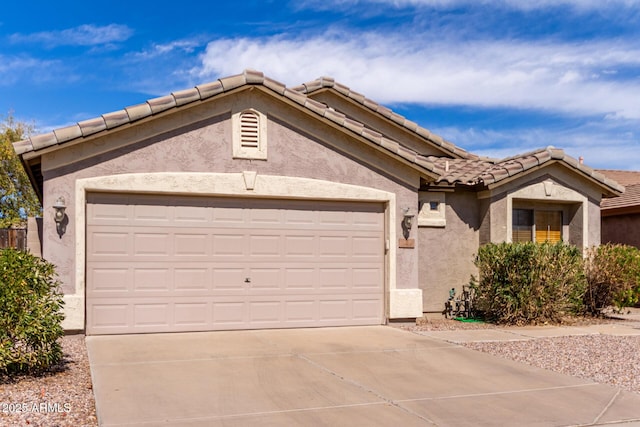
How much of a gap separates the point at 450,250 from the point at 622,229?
7.90 metres

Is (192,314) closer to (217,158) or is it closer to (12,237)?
(217,158)

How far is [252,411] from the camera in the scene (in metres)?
6.78

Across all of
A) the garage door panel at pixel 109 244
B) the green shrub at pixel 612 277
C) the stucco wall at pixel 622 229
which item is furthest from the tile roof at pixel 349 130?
the stucco wall at pixel 622 229

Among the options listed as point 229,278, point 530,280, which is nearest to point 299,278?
point 229,278

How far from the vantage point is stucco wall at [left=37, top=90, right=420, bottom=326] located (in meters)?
10.9

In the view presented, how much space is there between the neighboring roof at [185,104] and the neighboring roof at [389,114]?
12.0 feet

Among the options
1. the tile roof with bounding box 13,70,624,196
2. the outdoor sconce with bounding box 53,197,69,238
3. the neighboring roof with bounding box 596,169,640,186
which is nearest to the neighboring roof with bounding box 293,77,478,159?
the tile roof with bounding box 13,70,624,196

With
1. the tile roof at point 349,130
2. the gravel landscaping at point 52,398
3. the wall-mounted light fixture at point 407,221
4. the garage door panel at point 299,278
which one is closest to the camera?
the gravel landscaping at point 52,398

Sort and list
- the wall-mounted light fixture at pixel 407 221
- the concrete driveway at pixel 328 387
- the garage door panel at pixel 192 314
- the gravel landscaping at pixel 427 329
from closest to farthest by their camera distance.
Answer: the gravel landscaping at pixel 427 329 < the concrete driveway at pixel 328 387 < the garage door panel at pixel 192 314 < the wall-mounted light fixture at pixel 407 221

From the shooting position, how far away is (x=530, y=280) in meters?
13.2

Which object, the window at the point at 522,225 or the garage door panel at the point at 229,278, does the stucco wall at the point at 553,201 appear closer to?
the window at the point at 522,225

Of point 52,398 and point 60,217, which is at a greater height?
point 60,217

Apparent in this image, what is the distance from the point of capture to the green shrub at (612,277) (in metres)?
14.3

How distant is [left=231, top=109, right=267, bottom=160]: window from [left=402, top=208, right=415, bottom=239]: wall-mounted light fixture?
2.94 meters
